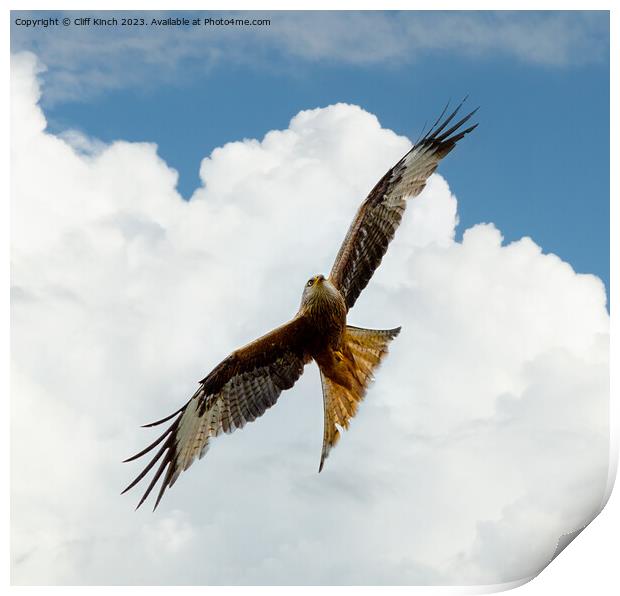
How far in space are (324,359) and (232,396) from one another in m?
0.33

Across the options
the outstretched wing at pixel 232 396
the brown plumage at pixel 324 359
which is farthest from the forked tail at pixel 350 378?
the outstretched wing at pixel 232 396

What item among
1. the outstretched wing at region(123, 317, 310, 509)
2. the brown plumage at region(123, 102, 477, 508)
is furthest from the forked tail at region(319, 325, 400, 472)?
the outstretched wing at region(123, 317, 310, 509)

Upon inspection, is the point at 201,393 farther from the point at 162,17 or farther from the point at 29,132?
the point at 162,17

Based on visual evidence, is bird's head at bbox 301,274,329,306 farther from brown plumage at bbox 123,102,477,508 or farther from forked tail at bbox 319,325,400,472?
forked tail at bbox 319,325,400,472

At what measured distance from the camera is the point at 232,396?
3250 mm

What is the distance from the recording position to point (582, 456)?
10.8ft

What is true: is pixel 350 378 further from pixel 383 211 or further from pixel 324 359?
pixel 383 211

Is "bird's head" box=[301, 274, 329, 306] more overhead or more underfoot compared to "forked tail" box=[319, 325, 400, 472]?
more overhead

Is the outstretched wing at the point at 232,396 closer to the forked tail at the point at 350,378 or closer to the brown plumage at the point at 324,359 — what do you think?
the brown plumage at the point at 324,359

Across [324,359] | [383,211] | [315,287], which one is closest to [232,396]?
[324,359]

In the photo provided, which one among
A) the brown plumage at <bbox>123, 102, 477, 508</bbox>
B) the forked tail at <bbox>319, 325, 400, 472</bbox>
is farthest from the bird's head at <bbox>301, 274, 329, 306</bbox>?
the forked tail at <bbox>319, 325, 400, 472</bbox>

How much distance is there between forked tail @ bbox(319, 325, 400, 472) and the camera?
3230 millimetres

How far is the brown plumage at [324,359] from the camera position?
3.19 m

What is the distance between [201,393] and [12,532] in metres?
0.75
